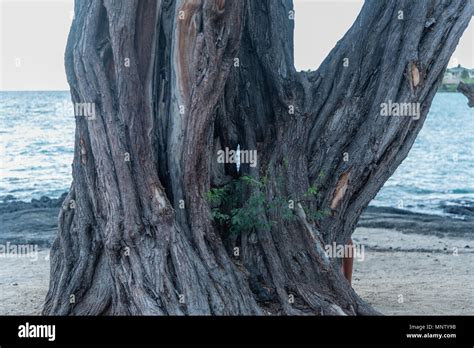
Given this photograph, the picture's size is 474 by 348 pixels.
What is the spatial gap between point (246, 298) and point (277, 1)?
109 inches

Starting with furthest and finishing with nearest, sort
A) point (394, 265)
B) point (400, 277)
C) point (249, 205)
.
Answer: point (394, 265) → point (400, 277) → point (249, 205)

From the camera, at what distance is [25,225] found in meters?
14.4

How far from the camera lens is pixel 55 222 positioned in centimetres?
1458

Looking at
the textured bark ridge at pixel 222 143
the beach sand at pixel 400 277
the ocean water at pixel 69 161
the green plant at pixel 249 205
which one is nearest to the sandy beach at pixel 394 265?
the beach sand at pixel 400 277

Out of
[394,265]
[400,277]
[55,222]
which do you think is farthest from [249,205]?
[55,222]

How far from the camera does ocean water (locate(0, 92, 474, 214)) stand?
22952 millimetres

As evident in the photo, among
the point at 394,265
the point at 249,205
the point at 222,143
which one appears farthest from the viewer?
the point at 394,265

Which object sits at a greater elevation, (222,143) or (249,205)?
(222,143)

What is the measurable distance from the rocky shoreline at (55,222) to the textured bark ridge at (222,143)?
587 cm

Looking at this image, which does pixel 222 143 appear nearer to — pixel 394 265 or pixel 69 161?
pixel 394 265

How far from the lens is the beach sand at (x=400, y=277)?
29.0 feet

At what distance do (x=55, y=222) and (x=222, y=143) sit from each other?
7.80m

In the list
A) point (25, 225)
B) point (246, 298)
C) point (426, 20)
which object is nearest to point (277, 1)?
point (426, 20)

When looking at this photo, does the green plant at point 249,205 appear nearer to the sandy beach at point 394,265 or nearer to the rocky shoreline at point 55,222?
the sandy beach at point 394,265
